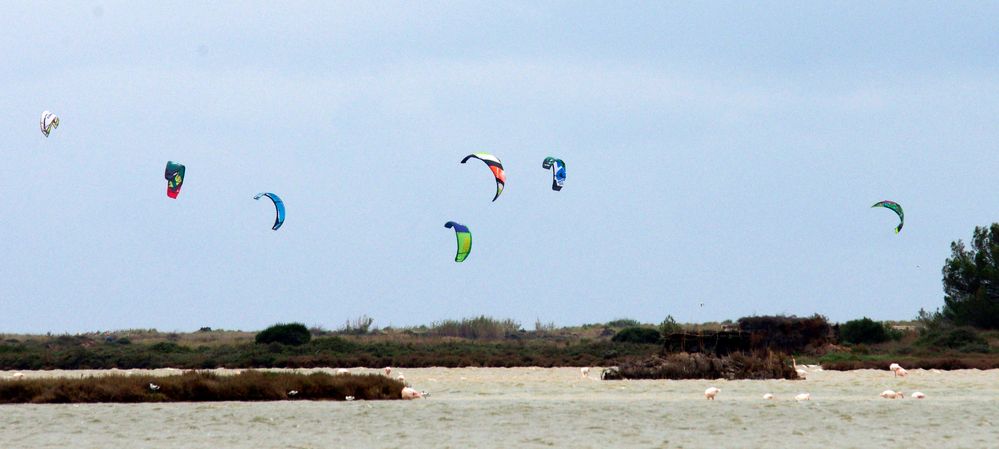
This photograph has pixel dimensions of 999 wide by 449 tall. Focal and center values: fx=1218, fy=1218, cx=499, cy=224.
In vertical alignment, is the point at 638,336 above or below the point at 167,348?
above

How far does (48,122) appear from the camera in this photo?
33750 millimetres

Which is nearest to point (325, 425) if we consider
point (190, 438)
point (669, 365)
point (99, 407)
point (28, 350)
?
point (190, 438)

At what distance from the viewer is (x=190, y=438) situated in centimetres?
1459

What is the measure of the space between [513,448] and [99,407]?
7.92 m

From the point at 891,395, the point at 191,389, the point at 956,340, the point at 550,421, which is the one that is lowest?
the point at 550,421

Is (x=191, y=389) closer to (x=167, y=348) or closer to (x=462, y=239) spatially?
(x=462, y=239)

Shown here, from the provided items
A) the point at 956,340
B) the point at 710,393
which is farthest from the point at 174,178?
the point at 956,340

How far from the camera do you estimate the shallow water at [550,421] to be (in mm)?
14008

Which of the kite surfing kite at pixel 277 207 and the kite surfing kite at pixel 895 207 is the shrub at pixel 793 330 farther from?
the kite surfing kite at pixel 277 207

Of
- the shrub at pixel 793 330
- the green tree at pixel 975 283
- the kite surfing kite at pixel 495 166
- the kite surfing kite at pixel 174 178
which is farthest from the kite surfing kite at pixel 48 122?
the green tree at pixel 975 283

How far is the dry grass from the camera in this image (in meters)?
19.4

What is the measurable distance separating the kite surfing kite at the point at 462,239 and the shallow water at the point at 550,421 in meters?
11.1

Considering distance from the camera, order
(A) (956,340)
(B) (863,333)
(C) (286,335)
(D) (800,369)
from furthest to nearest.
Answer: (C) (286,335) → (B) (863,333) → (A) (956,340) → (D) (800,369)

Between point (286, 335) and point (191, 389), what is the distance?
21738mm
